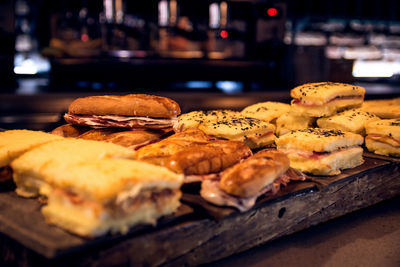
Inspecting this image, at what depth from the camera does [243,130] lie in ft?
8.44

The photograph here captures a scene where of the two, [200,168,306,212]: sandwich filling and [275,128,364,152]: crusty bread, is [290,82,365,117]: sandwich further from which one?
[200,168,306,212]: sandwich filling

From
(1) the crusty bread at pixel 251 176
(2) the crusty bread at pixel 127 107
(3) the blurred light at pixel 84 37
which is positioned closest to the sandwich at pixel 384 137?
(1) the crusty bread at pixel 251 176

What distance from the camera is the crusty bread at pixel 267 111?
3228 mm

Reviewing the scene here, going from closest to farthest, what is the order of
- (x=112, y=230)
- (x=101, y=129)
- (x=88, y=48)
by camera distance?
(x=112, y=230)
(x=101, y=129)
(x=88, y=48)

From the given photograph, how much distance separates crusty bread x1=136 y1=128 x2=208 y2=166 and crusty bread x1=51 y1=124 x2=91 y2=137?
68cm

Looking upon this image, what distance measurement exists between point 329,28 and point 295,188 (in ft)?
44.5

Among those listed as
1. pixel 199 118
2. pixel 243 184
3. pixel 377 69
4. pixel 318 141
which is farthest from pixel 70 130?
pixel 377 69

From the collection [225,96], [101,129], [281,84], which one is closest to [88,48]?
[225,96]

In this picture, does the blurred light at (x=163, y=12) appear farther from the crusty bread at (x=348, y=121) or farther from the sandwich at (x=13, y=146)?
the sandwich at (x=13, y=146)

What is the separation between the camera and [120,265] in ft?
4.58

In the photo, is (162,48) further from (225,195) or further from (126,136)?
(225,195)

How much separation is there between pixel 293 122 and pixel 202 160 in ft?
5.18

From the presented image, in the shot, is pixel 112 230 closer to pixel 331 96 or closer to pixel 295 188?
pixel 295 188

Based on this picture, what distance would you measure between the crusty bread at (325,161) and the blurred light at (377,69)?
49.2 feet
